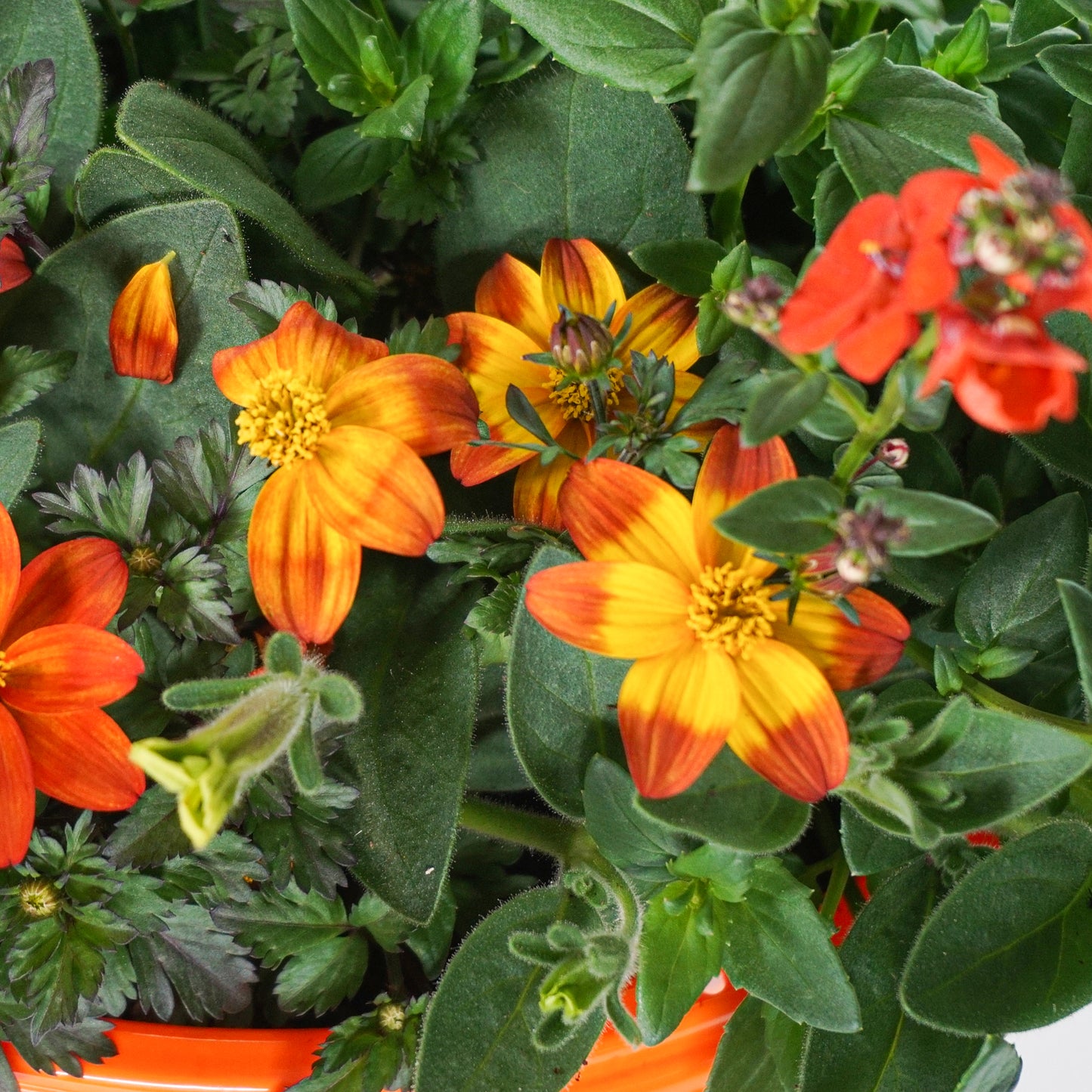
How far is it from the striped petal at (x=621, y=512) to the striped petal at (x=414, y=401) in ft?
0.22

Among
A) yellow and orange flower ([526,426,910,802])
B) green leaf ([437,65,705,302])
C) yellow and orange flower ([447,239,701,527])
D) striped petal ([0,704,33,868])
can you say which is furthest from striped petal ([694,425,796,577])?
striped petal ([0,704,33,868])

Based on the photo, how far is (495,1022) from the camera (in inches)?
22.3

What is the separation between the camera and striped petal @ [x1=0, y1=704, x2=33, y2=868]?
1.61 feet

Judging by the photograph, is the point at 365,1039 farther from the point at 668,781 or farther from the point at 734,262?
the point at 734,262

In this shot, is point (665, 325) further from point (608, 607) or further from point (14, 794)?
point (14, 794)

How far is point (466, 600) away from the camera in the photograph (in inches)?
24.2

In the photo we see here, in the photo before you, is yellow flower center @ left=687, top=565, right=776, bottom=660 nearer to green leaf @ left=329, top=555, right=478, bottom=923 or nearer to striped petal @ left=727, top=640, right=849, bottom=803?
striped petal @ left=727, top=640, right=849, bottom=803

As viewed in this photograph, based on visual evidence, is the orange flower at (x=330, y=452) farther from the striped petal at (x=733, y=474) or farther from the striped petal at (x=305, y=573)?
the striped petal at (x=733, y=474)

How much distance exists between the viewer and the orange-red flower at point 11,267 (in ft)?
1.96

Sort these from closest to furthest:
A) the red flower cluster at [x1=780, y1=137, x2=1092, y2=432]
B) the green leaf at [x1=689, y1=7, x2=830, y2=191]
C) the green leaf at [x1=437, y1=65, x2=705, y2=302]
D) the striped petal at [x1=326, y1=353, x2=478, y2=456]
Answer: the red flower cluster at [x1=780, y1=137, x2=1092, y2=432] → the green leaf at [x1=689, y1=7, x2=830, y2=191] → the striped petal at [x1=326, y1=353, x2=478, y2=456] → the green leaf at [x1=437, y1=65, x2=705, y2=302]

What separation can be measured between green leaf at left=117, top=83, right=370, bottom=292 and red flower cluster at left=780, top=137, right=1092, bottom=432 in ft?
1.12

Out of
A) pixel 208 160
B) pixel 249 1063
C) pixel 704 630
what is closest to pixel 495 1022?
pixel 249 1063

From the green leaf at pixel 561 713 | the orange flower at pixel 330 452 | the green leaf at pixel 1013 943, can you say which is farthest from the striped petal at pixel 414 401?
the green leaf at pixel 1013 943

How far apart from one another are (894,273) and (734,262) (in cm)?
25
